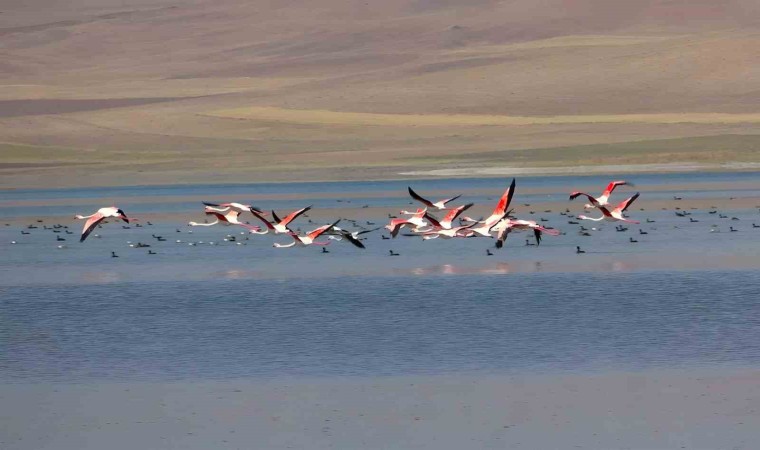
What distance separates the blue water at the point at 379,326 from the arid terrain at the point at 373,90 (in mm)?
28627

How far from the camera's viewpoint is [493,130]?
66.6m

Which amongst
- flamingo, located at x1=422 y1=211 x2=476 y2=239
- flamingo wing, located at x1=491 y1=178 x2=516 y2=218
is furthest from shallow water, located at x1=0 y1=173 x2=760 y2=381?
flamingo wing, located at x1=491 y1=178 x2=516 y2=218

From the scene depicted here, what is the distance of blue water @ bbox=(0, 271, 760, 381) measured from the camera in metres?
14.7

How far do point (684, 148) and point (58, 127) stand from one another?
31.5 metres

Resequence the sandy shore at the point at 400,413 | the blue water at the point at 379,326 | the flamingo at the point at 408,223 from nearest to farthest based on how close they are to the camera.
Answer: the sandy shore at the point at 400,413, the blue water at the point at 379,326, the flamingo at the point at 408,223

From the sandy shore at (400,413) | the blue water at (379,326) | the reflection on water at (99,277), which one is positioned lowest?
the reflection on water at (99,277)

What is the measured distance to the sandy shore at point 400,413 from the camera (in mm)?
11609

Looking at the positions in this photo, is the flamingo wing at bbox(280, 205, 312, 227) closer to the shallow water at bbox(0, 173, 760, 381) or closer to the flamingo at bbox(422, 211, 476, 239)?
the shallow water at bbox(0, 173, 760, 381)

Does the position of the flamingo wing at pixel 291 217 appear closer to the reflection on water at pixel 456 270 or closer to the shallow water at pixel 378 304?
the shallow water at pixel 378 304

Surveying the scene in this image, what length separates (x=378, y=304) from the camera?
1925cm

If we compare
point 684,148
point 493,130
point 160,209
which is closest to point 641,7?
point 493,130

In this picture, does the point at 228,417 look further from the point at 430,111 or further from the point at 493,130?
the point at 430,111

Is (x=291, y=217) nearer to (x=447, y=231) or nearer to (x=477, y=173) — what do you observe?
(x=447, y=231)

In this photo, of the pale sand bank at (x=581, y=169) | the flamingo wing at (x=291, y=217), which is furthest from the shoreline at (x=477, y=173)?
the flamingo wing at (x=291, y=217)
